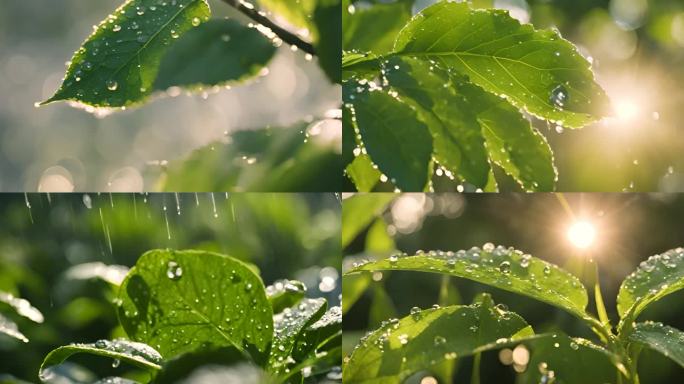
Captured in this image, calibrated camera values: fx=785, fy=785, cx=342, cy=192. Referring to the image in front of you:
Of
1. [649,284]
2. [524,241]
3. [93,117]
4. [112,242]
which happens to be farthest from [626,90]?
[93,117]

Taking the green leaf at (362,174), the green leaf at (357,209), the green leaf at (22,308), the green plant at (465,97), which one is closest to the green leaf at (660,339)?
the green plant at (465,97)

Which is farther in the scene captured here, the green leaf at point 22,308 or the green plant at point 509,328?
the green leaf at point 22,308

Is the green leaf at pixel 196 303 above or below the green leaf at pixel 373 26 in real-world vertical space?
below

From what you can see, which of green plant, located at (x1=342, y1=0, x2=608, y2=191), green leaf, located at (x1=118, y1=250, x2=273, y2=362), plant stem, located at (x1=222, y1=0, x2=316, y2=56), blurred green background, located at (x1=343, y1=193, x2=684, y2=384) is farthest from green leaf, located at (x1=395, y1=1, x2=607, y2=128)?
blurred green background, located at (x1=343, y1=193, x2=684, y2=384)

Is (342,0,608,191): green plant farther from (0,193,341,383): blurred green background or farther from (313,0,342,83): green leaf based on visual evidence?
(0,193,341,383): blurred green background

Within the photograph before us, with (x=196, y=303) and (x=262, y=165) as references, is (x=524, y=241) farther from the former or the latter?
(x=196, y=303)

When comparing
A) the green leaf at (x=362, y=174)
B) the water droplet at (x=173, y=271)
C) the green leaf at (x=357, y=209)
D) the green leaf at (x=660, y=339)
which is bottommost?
the green leaf at (x=660, y=339)

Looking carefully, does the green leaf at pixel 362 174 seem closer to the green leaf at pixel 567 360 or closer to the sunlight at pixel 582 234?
the green leaf at pixel 567 360
